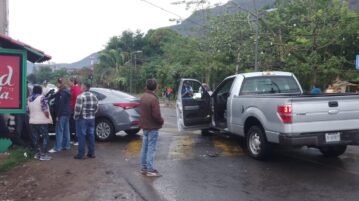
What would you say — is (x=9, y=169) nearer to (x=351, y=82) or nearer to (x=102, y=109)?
(x=102, y=109)

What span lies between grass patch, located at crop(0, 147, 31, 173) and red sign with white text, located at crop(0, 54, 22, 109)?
50.9 inches

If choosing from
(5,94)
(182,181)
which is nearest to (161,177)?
(182,181)

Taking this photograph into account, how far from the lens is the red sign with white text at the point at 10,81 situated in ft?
27.0

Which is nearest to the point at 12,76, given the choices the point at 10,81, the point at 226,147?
the point at 10,81

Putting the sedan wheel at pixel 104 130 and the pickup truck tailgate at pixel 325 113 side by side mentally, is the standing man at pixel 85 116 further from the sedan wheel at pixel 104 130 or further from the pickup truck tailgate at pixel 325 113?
the pickup truck tailgate at pixel 325 113

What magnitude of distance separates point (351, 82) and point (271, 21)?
19.9ft

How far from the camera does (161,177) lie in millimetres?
7945

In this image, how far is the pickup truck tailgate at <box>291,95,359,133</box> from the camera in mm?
8113

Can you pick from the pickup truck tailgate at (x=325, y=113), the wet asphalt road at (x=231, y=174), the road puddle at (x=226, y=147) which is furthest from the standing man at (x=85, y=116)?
the pickup truck tailgate at (x=325, y=113)

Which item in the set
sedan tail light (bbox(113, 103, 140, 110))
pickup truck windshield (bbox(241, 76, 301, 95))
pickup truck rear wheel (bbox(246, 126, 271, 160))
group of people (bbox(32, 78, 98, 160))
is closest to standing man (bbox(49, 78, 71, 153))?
group of people (bbox(32, 78, 98, 160))

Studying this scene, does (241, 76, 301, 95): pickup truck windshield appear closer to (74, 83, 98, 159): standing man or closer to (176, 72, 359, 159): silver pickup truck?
(176, 72, 359, 159): silver pickup truck

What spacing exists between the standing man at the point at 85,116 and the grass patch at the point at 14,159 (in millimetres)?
1152

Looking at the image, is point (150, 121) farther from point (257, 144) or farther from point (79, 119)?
point (257, 144)

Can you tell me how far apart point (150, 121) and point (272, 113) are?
2.32 metres
